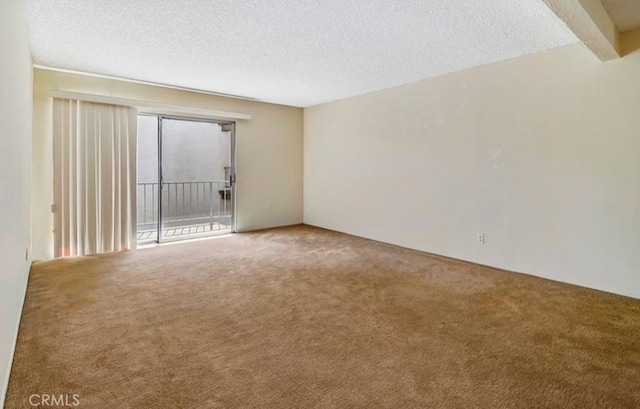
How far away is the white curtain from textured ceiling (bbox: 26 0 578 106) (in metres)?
0.58

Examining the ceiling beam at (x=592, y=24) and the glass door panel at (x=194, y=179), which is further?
the glass door panel at (x=194, y=179)

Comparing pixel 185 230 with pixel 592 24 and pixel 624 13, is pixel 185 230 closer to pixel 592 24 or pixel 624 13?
pixel 592 24

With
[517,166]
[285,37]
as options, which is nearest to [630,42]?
[517,166]

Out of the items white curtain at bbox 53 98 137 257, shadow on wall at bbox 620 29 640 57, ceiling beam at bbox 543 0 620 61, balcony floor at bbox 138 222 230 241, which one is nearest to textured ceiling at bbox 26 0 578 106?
ceiling beam at bbox 543 0 620 61

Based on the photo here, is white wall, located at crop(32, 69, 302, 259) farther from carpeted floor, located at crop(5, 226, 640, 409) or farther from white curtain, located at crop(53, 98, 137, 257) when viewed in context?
carpeted floor, located at crop(5, 226, 640, 409)

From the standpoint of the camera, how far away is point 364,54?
11.4 ft

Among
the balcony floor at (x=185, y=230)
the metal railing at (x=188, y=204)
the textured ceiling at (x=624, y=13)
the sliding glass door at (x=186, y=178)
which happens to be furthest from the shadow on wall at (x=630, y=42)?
the metal railing at (x=188, y=204)

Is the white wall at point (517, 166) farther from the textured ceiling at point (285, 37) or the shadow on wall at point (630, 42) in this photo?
the textured ceiling at point (285, 37)

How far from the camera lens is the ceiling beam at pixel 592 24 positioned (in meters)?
2.10

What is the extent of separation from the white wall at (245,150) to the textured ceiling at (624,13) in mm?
4836

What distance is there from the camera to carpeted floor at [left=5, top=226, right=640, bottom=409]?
168 centimetres

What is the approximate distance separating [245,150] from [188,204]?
6.85 ft

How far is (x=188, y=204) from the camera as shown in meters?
7.03

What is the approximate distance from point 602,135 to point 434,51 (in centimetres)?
176
